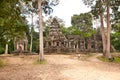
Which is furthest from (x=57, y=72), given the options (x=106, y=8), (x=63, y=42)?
(x=63, y=42)

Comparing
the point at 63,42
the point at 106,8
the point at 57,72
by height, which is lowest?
the point at 57,72

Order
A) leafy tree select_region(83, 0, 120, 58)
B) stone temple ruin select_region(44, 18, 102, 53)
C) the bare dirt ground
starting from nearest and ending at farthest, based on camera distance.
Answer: the bare dirt ground
leafy tree select_region(83, 0, 120, 58)
stone temple ruin select_region(44, 18, 102, 53)

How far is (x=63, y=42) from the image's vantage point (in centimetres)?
4725

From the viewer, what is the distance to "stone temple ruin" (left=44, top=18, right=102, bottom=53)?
4131 centimetres

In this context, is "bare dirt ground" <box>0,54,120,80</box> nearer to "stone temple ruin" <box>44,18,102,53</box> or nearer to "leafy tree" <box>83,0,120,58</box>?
"leafy tree" <box>83,0,120,58</box>

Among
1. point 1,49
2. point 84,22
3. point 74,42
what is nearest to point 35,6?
point 1,49

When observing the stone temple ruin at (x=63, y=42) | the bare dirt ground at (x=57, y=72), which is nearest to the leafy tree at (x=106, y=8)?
the bare dirt ground at (x=57, y=72)

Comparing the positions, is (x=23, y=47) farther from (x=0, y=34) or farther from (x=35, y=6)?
(x=0, y=34)

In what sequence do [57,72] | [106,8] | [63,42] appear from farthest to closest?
[63,42] → [106,8] → [57,72]

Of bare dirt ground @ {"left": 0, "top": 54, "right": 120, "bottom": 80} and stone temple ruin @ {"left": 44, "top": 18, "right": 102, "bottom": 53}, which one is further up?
stone temple ruin @ {"left": 44, "top": 18, "right": 102, "bottom": 53}

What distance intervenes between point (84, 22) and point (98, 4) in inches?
1985

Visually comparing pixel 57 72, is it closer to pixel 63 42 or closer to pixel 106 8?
pixel 106 8

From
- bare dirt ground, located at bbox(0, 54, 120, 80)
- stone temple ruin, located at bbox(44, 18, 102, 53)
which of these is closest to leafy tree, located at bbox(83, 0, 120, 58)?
bare dirt ground, located at bbox(0, 54, 120, 80)

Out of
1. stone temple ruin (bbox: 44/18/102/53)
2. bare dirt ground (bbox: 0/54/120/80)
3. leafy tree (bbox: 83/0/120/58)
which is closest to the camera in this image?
bare dirt ground (bbox: 0/54/120/80)
